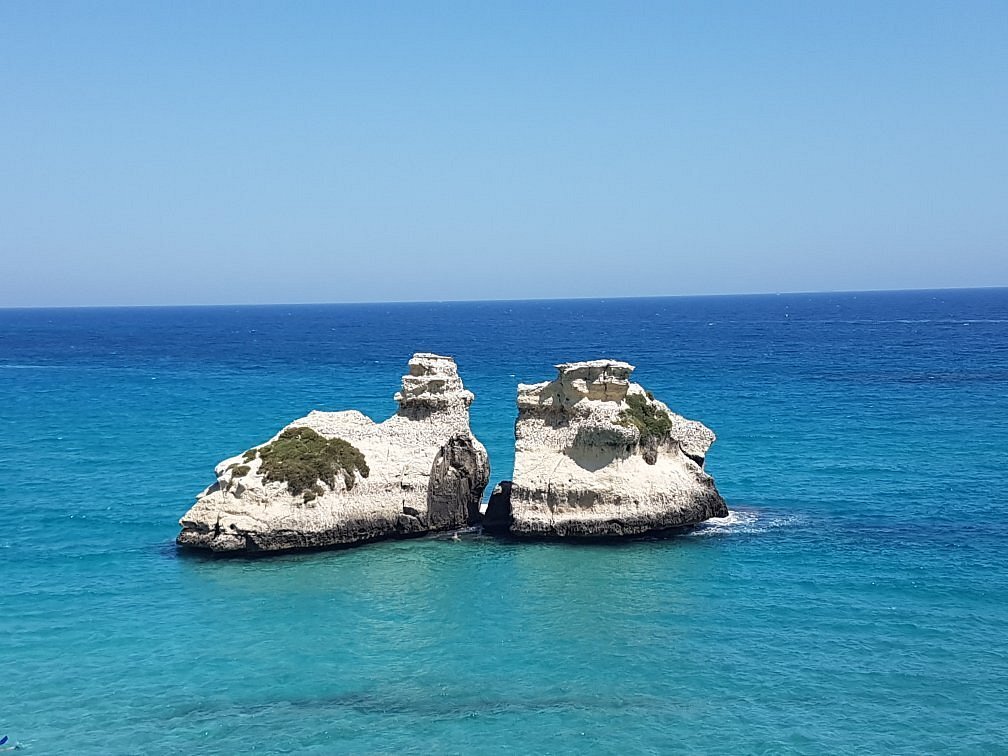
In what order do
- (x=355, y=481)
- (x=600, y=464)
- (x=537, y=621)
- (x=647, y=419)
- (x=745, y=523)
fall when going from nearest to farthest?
(x=537, y=621) → (x=355, y=481) → (x=600, y=464) → (x=745, y=523) → (x=647, y=419)

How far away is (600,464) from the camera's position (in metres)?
44.3

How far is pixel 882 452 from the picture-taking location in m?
60.6

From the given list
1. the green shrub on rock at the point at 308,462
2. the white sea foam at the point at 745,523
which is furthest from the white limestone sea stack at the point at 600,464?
the green shrub on rock at the point at 308,462

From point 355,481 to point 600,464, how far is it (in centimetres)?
1114

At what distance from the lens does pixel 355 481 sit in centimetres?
4328

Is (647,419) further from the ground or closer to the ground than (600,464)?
further from the ground

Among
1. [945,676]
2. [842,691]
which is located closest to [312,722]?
[842,691]

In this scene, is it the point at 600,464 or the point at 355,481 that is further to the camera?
the point at 600,464

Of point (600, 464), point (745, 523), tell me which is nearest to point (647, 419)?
point (600, 464)

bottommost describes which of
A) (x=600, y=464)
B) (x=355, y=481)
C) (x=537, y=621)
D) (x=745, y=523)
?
(x=537, y=621)

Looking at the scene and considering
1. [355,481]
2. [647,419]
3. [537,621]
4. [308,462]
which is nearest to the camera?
[537,621]

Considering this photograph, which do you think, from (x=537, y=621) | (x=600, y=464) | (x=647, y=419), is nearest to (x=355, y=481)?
(x=600, y=464)

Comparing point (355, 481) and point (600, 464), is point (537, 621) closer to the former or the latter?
point (600, 464)

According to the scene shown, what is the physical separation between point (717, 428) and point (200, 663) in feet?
155
